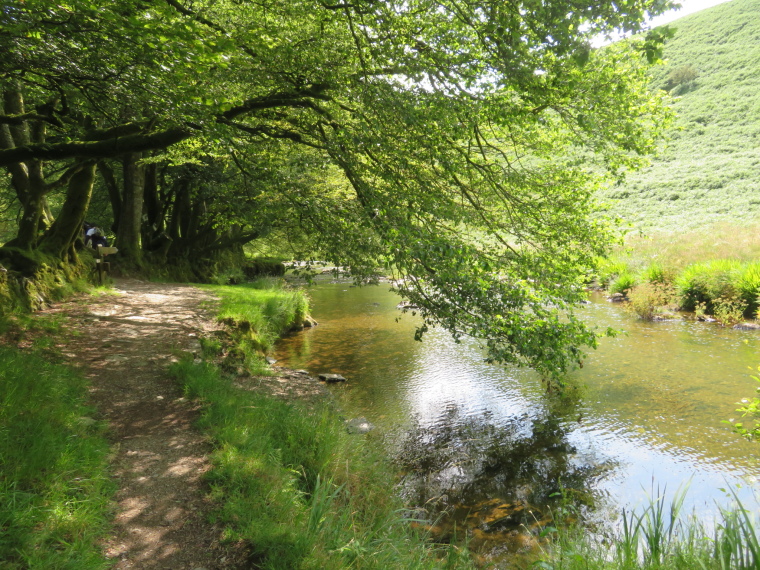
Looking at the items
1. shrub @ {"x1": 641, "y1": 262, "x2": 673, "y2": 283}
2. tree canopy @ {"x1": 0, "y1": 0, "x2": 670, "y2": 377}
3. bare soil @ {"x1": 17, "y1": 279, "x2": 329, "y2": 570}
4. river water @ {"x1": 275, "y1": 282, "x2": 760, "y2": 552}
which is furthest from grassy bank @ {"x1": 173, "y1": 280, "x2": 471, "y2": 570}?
shrub @ {"x1": 641, "y1": 262, "x2": 673, "y2": 283}

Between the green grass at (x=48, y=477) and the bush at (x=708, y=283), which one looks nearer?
the green grass at (x=48, y=477)

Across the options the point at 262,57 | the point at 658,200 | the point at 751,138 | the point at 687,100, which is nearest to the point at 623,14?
the point at 262,57

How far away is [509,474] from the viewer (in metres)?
6.79

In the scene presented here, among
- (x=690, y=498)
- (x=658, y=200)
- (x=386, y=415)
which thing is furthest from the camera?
(x=658, y=200)

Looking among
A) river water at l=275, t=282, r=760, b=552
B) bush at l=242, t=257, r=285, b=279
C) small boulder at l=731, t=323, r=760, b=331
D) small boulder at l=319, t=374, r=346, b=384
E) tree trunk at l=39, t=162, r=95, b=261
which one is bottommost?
river water at l=275, t=282, r=760, b=552

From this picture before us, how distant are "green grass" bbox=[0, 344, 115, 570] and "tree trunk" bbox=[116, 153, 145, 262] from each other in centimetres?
1186

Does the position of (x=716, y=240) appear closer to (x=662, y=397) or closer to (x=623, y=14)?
(x=662, y=397)

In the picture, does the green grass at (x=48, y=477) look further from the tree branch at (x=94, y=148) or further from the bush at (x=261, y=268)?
the bush at (x=261, y=268)

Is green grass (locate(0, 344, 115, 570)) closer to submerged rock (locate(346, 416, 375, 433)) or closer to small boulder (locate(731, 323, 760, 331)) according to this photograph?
submerged rock (locate(346, 416, 375, 433))

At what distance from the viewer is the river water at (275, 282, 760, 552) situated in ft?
20.5

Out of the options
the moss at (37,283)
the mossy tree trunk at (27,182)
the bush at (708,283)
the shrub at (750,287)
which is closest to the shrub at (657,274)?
the bush at (708,283)

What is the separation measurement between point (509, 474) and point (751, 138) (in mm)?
49772

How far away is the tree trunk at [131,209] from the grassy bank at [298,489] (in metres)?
10.4

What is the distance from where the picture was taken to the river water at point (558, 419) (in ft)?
20.5
